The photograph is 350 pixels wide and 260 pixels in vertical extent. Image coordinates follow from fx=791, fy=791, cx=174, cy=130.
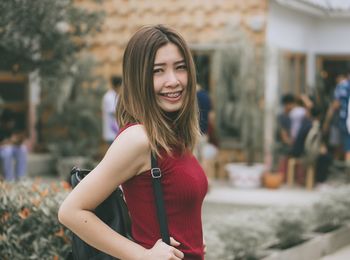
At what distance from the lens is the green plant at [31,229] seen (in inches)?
204

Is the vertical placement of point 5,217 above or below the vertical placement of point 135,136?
below

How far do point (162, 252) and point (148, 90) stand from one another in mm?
556

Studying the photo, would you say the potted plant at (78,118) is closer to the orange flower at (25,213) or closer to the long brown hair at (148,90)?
the orange flower at (25,213)

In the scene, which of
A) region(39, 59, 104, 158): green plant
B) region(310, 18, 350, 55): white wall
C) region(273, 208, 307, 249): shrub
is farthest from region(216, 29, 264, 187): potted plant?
region(273, 208, 307, 249): shrub

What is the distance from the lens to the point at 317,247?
26.3ft

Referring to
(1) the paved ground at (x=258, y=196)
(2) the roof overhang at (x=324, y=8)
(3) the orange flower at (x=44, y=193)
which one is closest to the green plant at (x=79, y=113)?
(1) the paved ground at (x=258, y=196)

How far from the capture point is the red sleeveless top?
2.68 metres

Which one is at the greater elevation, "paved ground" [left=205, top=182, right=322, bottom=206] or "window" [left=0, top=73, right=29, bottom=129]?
"window" [left=0, top=73, right=29, bottom=129]

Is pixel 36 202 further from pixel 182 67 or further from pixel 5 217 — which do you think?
pixel 182 67

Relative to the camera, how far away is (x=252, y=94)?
14.4m

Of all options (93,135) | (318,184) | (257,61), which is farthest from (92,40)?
(318,184)

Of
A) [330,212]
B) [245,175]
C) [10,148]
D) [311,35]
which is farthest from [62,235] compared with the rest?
[311,35]

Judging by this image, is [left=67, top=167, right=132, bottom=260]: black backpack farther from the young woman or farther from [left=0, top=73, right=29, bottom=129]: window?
[left=0, top=73, right=29, bottom=129]: window

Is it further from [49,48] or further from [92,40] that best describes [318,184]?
[49,48]
